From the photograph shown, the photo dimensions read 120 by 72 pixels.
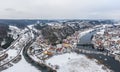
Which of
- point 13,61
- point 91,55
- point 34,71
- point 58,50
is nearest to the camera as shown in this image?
point 34,71

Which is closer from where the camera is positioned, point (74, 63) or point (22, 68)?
point (22, 68)

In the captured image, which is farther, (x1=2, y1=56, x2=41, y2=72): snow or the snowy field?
(x1=2, y1=56, x2=41, y2=72): snow

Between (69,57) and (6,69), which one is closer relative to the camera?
(6,69)

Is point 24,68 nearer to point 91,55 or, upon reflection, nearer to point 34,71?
point 34,71

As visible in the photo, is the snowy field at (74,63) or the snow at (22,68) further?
the snow at (22,68)

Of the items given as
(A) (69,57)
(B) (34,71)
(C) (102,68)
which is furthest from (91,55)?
(B) (34,71)

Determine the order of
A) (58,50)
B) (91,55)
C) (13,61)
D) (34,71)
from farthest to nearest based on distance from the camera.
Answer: (58,50) → (91,55) → (13,61) → (34,71)
